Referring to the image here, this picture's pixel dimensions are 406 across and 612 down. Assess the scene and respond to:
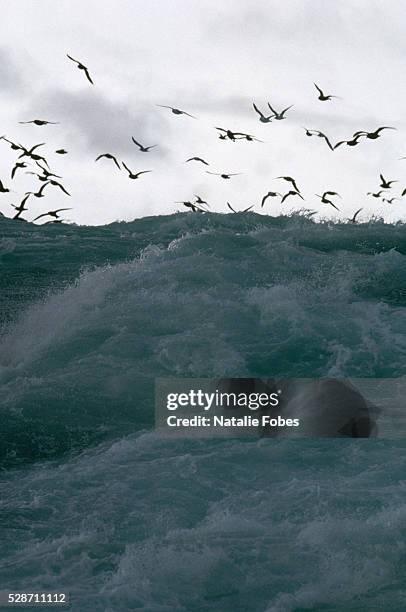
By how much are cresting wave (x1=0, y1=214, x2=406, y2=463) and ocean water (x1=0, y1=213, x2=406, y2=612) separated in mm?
51

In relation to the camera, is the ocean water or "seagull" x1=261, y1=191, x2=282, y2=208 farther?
"seagull" x1=261, y1=191, x2=282, y2=208

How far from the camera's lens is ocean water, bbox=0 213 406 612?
34.5 ft

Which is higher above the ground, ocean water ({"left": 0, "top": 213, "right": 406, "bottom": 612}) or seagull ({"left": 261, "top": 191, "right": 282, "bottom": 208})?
seagull ({"left": 261, "top": 191, "right": 282, "bottom": 208})

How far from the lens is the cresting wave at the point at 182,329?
646 inches

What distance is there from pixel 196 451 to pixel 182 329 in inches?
231

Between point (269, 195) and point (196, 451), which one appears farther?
point (269, 195)

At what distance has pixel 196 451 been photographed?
45.9ft

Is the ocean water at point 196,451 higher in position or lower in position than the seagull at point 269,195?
lower

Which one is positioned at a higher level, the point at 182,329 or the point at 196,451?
the point at 182,329

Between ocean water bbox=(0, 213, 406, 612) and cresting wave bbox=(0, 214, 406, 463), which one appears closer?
ocean water bbox=(0, 213, 406, 612)

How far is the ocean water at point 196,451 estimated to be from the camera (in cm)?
1052

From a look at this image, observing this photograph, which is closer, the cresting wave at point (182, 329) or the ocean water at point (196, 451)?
the ocean water at point (196, 451)

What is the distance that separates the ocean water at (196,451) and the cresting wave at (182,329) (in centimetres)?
5

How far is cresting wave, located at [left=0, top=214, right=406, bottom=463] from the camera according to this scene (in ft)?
53.8
